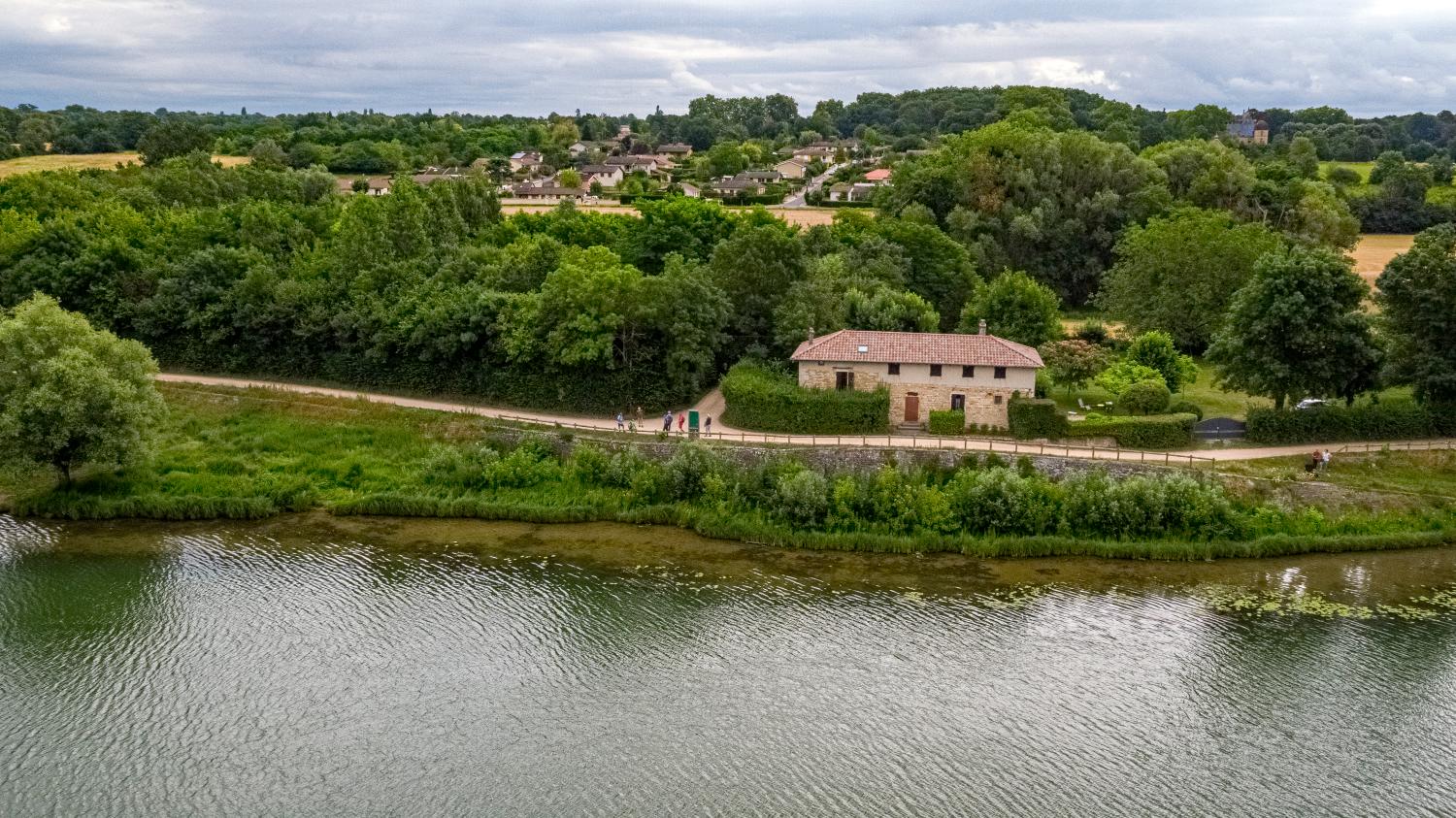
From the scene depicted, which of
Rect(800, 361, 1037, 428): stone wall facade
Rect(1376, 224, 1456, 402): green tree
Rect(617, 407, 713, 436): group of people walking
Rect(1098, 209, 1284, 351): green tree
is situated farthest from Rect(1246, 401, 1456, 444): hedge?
Rect(617, 407, 713, 436): group of people walking

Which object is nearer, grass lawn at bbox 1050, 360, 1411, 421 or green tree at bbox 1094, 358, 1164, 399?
green tree at bbox 1094, 358, 1164, 399

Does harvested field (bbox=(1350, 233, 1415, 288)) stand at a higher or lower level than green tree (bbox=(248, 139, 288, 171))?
lower

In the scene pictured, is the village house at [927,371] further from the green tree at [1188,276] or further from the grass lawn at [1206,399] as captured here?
the green tree at [1188,276]

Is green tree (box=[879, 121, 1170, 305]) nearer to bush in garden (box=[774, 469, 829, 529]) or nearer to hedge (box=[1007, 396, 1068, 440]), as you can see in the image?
hedge (box=[1007, 396, 1068, 440])

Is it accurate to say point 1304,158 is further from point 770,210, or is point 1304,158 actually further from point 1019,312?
point 1019,312

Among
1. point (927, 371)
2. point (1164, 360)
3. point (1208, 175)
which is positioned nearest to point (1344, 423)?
point (1164, 360)

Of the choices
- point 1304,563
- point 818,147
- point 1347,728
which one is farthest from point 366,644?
point 818,147
